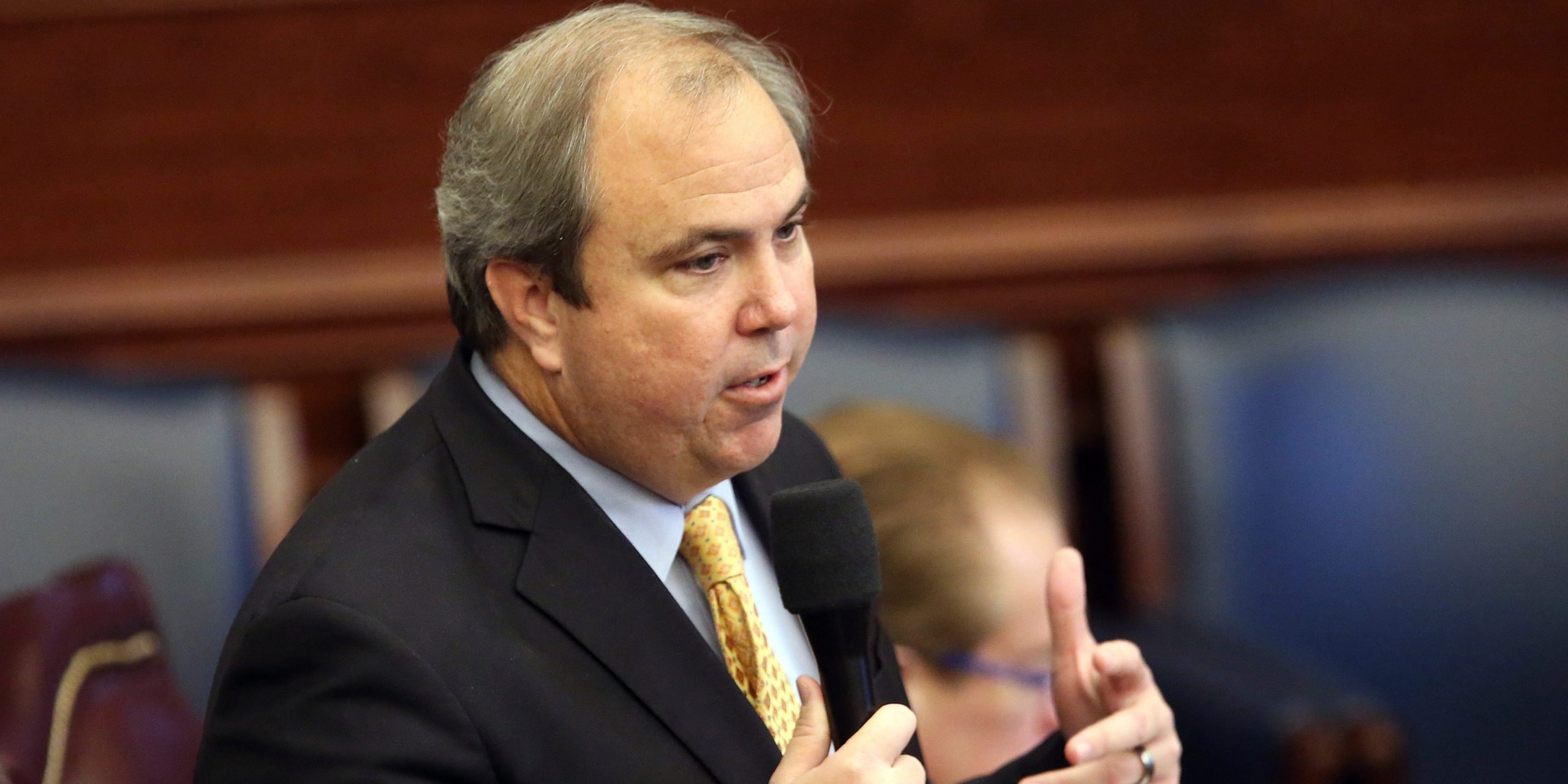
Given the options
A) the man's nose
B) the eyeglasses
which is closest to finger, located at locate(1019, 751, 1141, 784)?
the eyeglasses

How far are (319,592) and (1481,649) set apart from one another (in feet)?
6.81

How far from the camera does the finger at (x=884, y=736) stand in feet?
3.61

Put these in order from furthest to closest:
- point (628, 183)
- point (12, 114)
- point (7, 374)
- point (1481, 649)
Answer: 1. point (12, 114)
2. point (1481, 649)
3. point (7, 374)
4. point (628, 183)

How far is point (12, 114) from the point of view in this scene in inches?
110

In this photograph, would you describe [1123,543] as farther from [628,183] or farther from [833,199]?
[628,183]

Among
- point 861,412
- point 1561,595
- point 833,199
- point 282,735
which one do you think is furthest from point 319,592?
point 1561,595

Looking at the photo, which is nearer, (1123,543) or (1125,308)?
(1123,543)

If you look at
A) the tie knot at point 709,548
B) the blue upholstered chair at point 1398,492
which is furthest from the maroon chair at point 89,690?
the blue upholstered chair at point 1398,492

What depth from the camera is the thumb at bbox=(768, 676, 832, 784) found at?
1121 millimetres

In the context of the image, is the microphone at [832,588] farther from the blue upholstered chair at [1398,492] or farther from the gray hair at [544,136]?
the blue upholstered chair at [1398,492]

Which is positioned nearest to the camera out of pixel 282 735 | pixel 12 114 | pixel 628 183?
pixel 282 735

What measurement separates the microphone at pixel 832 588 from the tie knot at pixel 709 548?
15 centimetres

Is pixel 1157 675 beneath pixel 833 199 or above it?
beneath

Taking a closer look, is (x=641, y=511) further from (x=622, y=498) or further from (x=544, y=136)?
(x=544, y=136)
